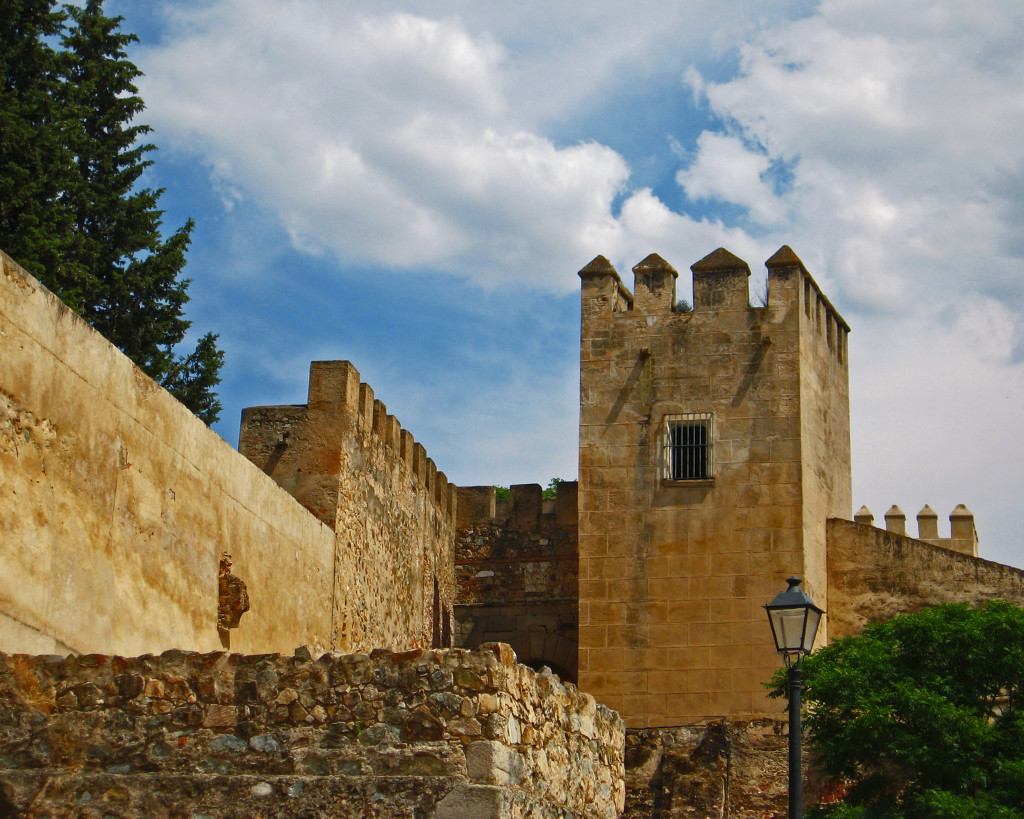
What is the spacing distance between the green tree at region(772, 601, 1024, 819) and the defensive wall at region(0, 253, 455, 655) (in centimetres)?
434

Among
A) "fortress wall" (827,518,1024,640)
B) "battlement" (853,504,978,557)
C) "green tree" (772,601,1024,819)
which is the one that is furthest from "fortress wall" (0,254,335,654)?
"battlement" (853,504,978,557)

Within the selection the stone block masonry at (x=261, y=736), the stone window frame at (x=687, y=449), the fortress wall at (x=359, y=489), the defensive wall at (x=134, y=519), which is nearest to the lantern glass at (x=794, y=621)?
the stone block masonry at (x=261, y=736)

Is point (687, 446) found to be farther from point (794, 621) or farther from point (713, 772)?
point (794, 621)

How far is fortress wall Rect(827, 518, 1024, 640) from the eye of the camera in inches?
679

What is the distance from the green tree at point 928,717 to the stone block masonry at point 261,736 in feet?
17.1

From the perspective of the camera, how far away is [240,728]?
22.5 ft

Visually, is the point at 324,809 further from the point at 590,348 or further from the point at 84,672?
the point at 590,348

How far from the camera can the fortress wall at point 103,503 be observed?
816 centimetres

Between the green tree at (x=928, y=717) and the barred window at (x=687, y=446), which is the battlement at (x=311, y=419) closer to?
the barred window at (x=687, y=446)

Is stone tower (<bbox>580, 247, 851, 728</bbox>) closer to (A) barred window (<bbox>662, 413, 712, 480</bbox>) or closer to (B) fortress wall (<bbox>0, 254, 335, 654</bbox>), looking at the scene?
(A) barred window (<bbox>662, 413, 712, 480</bbox>)

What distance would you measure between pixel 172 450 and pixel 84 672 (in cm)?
339

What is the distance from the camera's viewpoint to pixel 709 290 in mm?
17812

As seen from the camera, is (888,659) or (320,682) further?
(888,659)

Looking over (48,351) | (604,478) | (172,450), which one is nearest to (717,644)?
(604,478)
